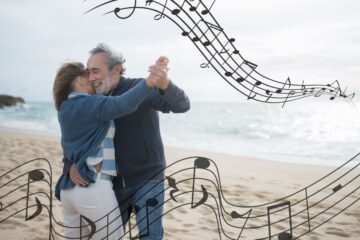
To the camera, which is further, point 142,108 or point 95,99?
point 142,108

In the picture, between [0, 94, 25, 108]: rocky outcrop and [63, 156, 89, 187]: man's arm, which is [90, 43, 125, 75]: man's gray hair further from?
[0, 94, 25, 108]: rocky outcrop

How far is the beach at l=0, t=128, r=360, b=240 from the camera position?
142 inches

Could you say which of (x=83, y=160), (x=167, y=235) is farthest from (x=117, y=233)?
(x=167, y=235)

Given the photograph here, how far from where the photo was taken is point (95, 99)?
2275 millimetres

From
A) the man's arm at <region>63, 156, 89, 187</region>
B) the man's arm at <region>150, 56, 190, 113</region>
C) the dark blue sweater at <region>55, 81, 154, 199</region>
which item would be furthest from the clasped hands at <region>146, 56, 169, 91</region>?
the man's arm at <region>63, 156, 89, 187</region>

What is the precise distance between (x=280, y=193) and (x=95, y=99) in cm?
695

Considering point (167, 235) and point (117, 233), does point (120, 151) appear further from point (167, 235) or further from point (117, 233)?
point (167, 235)

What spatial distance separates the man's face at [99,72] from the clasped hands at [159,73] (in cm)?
64

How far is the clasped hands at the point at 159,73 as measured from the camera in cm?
183

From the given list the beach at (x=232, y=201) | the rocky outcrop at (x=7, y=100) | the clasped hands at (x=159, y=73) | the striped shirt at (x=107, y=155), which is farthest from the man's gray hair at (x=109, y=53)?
the rocky outcrop at (x=7, y=100)

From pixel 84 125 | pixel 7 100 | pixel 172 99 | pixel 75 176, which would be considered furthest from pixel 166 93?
pixel 7 100

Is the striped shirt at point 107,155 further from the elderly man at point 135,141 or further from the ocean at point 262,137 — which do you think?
the ocean at point 262,137

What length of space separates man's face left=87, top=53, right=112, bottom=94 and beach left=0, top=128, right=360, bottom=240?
Answer: 80 centimetres

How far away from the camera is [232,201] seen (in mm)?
7305
